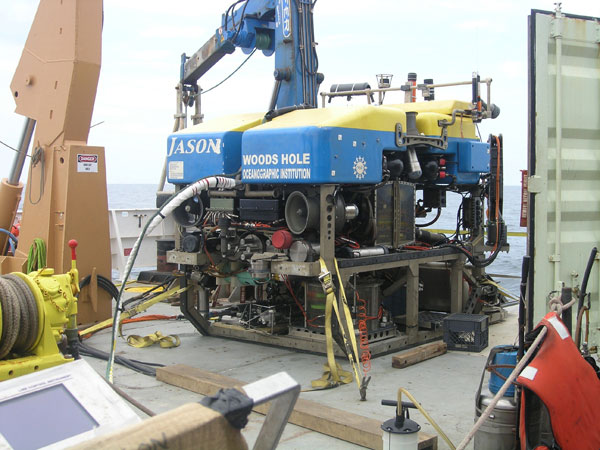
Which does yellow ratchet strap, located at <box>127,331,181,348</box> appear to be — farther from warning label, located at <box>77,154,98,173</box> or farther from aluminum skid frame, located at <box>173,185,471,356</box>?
warning label, located at <box>77,154,98,173</box>

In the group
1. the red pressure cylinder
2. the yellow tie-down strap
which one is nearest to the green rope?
the red pressure cylinder

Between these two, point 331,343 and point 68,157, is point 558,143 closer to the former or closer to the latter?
point 331,343

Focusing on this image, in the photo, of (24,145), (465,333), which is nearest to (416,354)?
(465,333)

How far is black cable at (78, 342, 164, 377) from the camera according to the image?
6671 mm

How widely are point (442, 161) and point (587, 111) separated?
3.62 m

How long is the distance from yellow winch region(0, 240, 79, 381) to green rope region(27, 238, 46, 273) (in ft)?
11.7

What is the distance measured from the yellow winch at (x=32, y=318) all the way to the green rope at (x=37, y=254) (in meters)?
3.56

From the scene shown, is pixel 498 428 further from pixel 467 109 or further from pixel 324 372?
pixel 467 109

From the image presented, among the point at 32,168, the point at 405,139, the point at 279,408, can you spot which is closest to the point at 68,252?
the point at 32,168

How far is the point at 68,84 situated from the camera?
847 cm

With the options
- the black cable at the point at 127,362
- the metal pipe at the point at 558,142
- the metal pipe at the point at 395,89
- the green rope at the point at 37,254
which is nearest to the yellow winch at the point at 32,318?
the black cable at the point at 127,362

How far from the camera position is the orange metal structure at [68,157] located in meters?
8.48

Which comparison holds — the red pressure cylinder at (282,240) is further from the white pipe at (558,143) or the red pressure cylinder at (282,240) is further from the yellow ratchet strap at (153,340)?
the white pipe at (558,143)

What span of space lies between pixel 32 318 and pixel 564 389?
3.31 m
